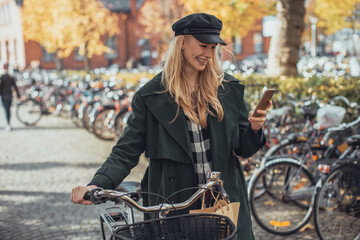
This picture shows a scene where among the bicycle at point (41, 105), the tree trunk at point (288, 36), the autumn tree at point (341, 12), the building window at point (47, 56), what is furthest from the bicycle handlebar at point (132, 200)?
the building window at point (47, 56)

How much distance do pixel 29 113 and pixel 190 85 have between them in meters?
12.3

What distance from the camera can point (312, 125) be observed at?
5.91m

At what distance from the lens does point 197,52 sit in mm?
2365

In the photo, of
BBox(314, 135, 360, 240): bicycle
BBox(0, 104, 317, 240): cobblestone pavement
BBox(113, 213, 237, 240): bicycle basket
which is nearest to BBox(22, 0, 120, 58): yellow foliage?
BBox(0, 104, 317, 240): cobblestone pavement

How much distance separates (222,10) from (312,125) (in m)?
13.8

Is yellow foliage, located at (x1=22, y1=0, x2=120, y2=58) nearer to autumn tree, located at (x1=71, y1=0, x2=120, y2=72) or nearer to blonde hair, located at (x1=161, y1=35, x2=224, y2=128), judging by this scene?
autumn tree, located at (x1=71, y1=0, x2=120, y2=72)

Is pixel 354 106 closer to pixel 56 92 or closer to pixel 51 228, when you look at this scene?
pixel 51 228

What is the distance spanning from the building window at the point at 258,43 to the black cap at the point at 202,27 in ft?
147

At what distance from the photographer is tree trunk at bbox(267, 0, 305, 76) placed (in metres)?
9.37

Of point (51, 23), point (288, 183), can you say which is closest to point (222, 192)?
point (288, 183)

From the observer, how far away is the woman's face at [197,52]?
2352mm

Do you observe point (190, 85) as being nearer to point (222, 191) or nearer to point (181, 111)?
point (181, 111)

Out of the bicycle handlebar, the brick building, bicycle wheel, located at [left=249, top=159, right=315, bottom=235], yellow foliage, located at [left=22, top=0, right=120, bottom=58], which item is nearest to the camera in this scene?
the bicycle handlebar

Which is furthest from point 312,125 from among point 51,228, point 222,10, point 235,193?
point 222,10
